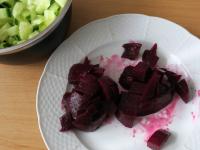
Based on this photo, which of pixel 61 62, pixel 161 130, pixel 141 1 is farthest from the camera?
pixel 141 1

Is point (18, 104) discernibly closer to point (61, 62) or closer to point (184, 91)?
point (61, 62)

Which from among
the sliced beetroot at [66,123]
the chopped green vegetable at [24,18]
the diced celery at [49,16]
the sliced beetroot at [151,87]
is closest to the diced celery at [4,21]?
the chopped green vegetable at [24,18]

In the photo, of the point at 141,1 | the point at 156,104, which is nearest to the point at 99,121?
the point at 156,104

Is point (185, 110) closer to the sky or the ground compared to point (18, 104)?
closer to the sky

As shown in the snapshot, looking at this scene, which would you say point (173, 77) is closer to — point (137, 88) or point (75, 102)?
point (137, 88)

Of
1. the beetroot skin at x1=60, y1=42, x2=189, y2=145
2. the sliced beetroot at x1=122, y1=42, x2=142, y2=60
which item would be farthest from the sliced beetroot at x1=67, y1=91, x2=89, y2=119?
the sliced beetroot at x1=122, y1=42, x2=142, y2=60

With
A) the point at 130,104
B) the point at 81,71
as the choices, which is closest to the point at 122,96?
the point at 130,104

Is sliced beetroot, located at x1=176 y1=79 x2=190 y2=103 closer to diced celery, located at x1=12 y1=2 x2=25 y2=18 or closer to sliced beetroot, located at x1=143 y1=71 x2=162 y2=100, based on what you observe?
sliced beetroot, located at x1=143 y1=71 x2=162 y2=100
